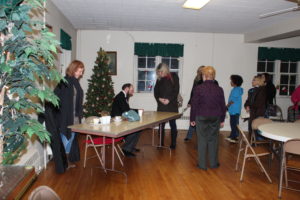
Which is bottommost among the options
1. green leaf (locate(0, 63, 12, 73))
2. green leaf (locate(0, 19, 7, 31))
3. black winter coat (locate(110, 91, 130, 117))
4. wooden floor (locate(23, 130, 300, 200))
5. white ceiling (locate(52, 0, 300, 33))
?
wooden floor (locate(23, 130, 300, 200))

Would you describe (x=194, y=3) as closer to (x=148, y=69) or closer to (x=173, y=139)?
(x=173, y=139)

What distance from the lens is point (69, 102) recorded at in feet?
12.4

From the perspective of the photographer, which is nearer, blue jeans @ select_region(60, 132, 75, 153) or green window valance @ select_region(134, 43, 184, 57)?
blue jeans @ select_region(60, 132, 75, 153)

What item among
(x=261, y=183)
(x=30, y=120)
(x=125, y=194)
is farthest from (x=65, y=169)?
(x=261, y=183)

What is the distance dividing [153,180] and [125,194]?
0.59m

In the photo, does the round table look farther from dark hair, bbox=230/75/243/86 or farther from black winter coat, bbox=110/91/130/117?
dark hair, bbox=230/75/243/86

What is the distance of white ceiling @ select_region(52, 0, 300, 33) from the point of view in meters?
4.60

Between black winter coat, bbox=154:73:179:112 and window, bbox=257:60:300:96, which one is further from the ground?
window, bbox=257:60:300:96

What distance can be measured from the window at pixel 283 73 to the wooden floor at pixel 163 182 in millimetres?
3905

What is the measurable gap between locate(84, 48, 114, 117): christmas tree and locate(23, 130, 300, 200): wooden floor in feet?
7.83

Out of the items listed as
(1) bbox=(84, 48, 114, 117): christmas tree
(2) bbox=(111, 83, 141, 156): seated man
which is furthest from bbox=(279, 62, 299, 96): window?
(2) bbox=(111, 83, 141, 156): seated man

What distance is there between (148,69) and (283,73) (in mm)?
4039

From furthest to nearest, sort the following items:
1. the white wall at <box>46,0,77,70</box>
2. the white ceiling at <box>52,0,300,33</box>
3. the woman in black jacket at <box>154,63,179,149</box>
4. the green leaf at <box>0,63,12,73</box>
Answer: the woman in black jacket at <box>154,63,179,149</box>
the white ceiling at <box>52,0,300,33</box>
the white wall at <box>46,0,77,70</box>
the green leaf at <box>0,63,12,73</box>

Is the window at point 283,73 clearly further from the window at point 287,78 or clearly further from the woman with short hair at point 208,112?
the woman with short hair at point 208,112
